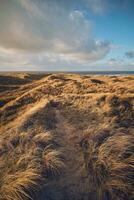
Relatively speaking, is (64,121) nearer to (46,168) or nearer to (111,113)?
(111,113)

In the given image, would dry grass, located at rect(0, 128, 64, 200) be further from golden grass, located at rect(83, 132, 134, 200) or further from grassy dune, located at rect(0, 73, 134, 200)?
golden grass, located at rect(83, 132, 134, 200)

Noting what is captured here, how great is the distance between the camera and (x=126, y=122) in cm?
741

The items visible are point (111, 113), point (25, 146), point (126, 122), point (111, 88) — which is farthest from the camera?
point (111, 88)

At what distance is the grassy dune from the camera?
506 centimetres

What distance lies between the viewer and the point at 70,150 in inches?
254

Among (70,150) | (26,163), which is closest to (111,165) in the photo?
(70,150)

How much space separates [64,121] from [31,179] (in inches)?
126

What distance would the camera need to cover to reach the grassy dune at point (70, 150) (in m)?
5.06

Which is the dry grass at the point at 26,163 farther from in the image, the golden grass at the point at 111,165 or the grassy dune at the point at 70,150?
the golden grass at the point at 111,165

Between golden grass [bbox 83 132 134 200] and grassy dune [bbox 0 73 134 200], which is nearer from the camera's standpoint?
golden grass [bbox 83 132 134 200]

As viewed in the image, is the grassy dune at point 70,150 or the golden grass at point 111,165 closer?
the golden grass at point 111,165

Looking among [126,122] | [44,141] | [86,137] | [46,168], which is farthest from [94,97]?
[46,168]

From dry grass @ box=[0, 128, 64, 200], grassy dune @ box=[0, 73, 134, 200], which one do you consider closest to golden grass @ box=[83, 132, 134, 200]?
grassy dune @ box=[0, 73, 134, 200]

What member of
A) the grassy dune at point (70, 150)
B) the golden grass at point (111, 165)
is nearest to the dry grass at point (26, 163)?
the grassy dune at point (70, 150)
